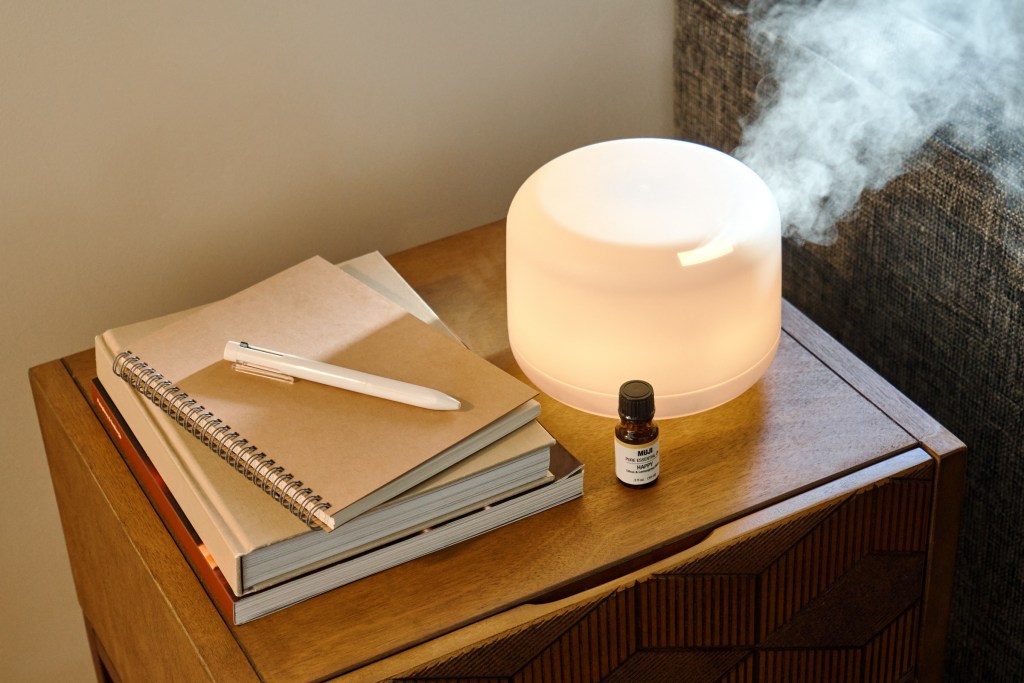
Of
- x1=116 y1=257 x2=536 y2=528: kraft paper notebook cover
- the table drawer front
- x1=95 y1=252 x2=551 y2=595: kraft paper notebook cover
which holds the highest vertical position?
x1=116 y1=257 x2=536 y2=528: kraft paper notebook cover

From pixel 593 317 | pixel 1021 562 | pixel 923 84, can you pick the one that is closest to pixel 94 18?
pixel 593 317

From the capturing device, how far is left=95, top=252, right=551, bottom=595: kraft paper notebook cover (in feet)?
2.59

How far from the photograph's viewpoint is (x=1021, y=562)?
1096 mm

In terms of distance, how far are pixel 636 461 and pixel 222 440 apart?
317 mm

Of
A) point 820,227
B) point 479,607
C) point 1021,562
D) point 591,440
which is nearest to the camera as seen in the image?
point 479,607

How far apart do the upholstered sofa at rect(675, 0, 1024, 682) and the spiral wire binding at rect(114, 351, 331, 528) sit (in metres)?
0.63

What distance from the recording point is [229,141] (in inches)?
45.1

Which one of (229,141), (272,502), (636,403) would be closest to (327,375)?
(272,502)

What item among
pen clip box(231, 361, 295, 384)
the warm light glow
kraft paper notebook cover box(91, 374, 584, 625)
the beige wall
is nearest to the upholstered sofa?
the beige wall

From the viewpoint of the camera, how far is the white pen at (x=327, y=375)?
0.87 m

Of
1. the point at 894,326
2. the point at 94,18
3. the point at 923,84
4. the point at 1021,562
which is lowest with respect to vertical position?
the point at 1021,562

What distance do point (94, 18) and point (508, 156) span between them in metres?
0.47

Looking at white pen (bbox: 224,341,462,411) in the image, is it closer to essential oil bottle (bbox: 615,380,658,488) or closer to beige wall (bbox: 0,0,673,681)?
essential oil bottle (bbox: 615,380,658,488)

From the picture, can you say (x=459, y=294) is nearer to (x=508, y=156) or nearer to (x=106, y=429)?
(x=508, y=156)
